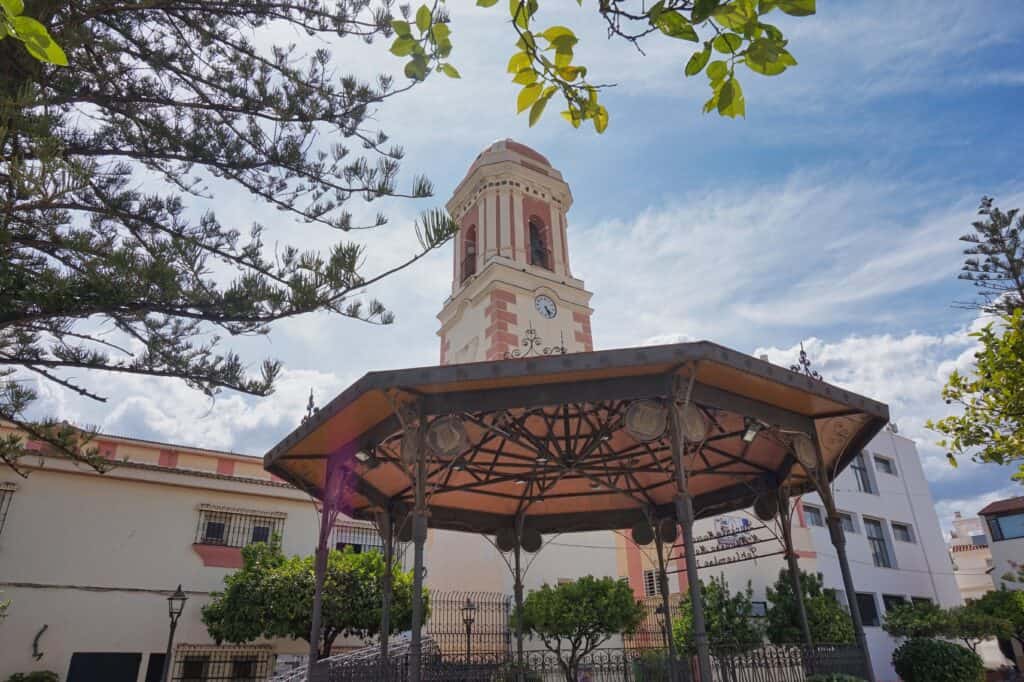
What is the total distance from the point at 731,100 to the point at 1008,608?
25364 millimetres

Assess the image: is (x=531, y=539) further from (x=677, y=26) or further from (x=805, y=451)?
(x=677, y=26)

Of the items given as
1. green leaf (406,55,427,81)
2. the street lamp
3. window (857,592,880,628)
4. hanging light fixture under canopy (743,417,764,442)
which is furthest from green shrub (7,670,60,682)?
window (857,592,880,628)

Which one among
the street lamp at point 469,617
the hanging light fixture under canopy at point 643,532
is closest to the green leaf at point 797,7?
the hanging light fixture under canopy at point 643,532

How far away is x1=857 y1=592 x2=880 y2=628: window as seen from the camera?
2123 centimetres

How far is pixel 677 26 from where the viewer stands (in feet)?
7.77

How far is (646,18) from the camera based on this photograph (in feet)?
8.21

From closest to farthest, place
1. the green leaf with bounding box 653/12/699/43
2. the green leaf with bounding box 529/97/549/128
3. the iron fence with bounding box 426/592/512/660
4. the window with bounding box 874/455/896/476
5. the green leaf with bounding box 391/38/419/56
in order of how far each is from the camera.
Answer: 1. the green leaf with bounding box 653/12/699/43
2. the green leaf with bounding box 391/38/419/56
3. the green leaf with bounding box 529/97/549/128
4. the iron fence with bounding box 426/592/512/660
5. the window with bounding box 874/455/896/476

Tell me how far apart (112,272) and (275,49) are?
345cm

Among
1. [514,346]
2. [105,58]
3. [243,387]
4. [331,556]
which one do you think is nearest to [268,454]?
[243,387]

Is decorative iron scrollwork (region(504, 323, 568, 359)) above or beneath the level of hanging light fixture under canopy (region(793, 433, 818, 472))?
above

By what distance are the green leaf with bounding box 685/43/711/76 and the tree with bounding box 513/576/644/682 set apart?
47.3ft

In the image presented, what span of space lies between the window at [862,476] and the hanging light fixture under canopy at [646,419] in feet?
66.0

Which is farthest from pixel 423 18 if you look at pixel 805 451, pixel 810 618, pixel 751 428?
pixel 810 618

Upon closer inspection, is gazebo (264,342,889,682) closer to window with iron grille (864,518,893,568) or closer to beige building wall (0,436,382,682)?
beige building wall (0,436,382,682)
